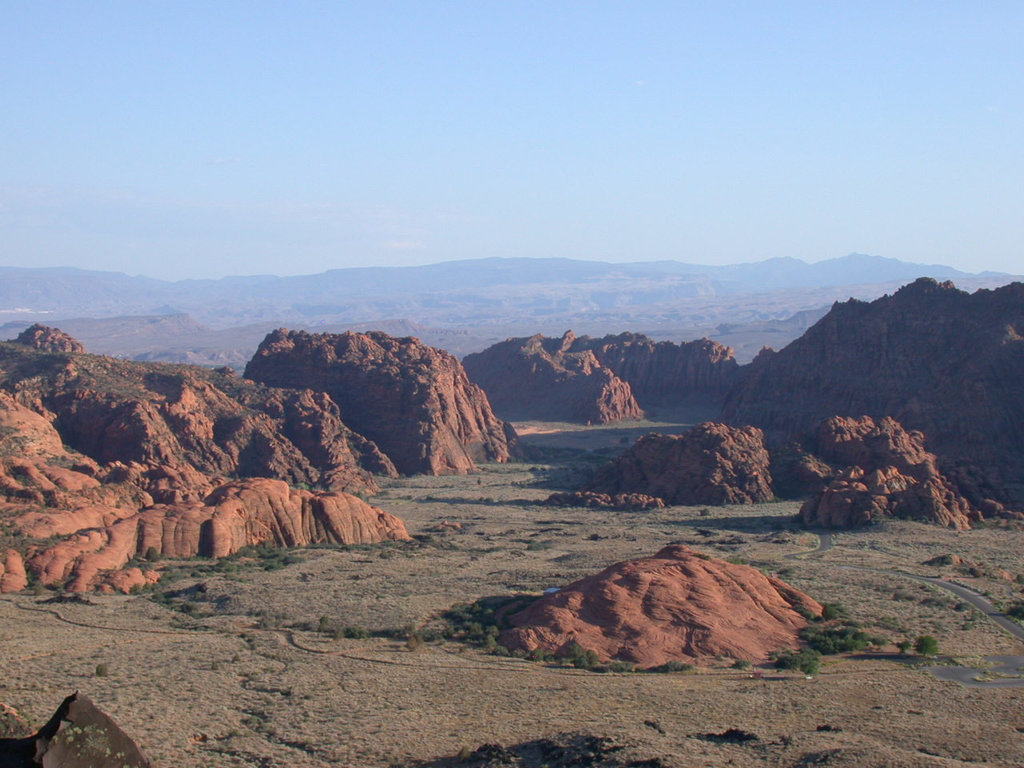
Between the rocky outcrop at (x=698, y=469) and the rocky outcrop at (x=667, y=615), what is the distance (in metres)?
35.5

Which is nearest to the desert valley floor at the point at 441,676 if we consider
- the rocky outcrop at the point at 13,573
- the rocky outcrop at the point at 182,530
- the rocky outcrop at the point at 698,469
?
the rocky outcrop at the point at 13,573

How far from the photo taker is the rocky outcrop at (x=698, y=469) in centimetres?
7819

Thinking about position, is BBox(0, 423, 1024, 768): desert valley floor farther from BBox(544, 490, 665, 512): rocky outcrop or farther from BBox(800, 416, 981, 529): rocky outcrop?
BBox(544, 490, 665, 512): rocky outcrop

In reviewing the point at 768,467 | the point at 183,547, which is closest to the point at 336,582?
the point at 183,547

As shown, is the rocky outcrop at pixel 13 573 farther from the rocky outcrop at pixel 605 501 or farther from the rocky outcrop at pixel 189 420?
the rocky outcrop at pixel 605 501

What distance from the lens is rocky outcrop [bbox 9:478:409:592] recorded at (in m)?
48.3

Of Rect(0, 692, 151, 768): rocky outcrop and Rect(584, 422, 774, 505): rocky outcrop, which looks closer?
Rect(0, 692, 151, 768): rocky outcrop

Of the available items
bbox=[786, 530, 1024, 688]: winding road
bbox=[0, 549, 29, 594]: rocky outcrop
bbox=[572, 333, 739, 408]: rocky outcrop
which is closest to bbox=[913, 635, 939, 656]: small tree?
bbox=[786, 530, 1024, 688]: winding road

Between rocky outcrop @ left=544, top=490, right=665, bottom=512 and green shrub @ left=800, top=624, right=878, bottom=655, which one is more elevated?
green shrub @ left=800, top=624, right=878, bottom=655

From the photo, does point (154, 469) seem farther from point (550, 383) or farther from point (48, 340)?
point (550, 383)

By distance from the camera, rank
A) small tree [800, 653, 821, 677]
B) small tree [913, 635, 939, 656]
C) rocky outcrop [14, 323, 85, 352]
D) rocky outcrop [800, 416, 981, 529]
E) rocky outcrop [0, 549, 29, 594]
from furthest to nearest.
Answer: rocky outcrop [14, 323, 85, 352], rocky outcrop [800, 416, 981, 529], rocky outcrop [0, 549, 29, 594], small tree [913, 635, 939, 656], small tree [800, 653, 821, 677]

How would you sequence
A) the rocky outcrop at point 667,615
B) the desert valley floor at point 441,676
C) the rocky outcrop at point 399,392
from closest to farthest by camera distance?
1. the desert valley floor at point 441,676
2. the rocky outcrop at point 667,615
3. the rocky outcrop at point 399,392

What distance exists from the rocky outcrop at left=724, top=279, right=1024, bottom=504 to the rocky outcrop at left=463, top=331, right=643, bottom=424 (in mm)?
20736

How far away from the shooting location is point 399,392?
9888 centimetres
